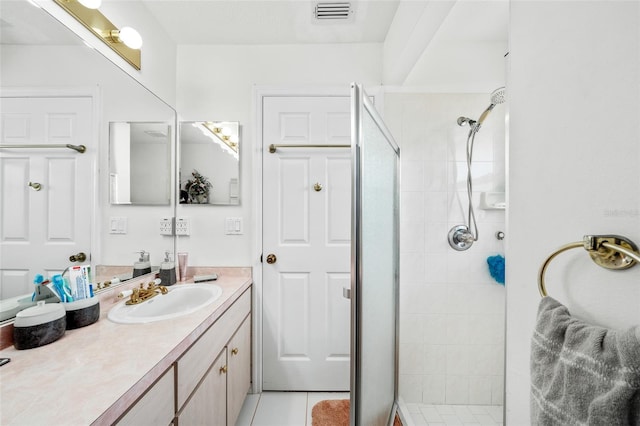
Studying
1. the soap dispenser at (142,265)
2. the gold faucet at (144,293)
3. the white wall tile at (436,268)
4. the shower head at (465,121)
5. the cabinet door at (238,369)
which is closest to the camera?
the gold faucet at (144,293)

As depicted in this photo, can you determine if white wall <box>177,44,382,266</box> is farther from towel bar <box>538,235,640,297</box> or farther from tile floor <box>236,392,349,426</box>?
towel bar <box>538,235,640,297</box>

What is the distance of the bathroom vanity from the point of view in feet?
1.94

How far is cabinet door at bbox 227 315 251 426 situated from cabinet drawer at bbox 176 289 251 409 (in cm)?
9

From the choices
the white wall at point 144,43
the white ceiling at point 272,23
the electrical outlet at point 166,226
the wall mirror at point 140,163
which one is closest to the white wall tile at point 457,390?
the white ceiling at point 272,23

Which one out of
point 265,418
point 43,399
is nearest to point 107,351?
point 43,399

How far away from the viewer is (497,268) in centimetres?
164

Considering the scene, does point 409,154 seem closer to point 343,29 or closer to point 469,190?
point 469,190

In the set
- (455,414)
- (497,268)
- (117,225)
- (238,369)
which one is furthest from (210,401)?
(497,268)

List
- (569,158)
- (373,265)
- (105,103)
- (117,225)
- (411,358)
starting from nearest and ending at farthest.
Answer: (569,158)
(373,265)
(105,103)
(117,225)
(411,358)

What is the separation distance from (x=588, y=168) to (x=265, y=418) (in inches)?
75.1

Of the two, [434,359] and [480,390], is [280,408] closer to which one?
[434,359]

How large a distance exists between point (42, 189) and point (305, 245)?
4.30 feet

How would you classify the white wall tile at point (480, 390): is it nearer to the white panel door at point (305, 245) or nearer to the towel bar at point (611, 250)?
the white panel door at point (305, 245)

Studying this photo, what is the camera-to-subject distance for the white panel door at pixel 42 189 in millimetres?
846
